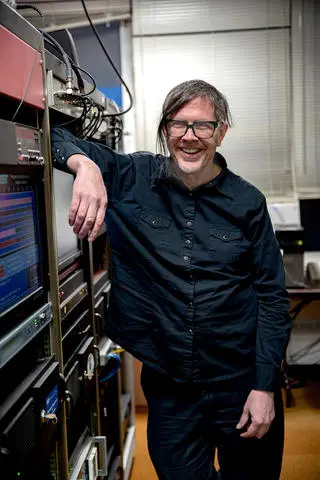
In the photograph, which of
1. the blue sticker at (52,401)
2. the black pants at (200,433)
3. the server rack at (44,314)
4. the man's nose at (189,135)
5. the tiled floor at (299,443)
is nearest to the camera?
the server rack at (44,314)

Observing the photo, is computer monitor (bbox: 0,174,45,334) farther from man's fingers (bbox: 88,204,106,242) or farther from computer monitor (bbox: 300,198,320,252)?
computer monitor (bbox: 300,198,320,252)

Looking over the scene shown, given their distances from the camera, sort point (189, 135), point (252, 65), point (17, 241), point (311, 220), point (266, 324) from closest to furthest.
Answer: point (17, 241), point (189, 135), point (266, 324), point (252, 65), point (311, 220)

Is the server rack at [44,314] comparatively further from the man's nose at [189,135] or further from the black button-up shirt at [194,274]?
the man's nose at [189,135]

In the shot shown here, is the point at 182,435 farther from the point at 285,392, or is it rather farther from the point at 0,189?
the point at 285,392

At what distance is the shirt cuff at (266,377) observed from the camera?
1545 millimetres

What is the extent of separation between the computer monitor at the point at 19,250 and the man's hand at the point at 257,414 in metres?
0.74

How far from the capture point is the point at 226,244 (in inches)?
60.9

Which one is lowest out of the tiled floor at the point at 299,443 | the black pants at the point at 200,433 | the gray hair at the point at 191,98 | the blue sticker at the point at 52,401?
the tiled floor at the point at 299,443

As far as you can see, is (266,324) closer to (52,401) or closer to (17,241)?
(52,401)

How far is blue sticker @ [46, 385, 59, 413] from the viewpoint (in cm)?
113

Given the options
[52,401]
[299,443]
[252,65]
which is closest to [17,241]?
[52,401]

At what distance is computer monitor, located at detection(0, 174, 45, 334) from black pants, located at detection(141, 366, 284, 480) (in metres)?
0.61

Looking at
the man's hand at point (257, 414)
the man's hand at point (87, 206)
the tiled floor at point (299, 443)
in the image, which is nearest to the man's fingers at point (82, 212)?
the man's hand at point (87, 206)

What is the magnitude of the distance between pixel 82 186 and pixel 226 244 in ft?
1.80
